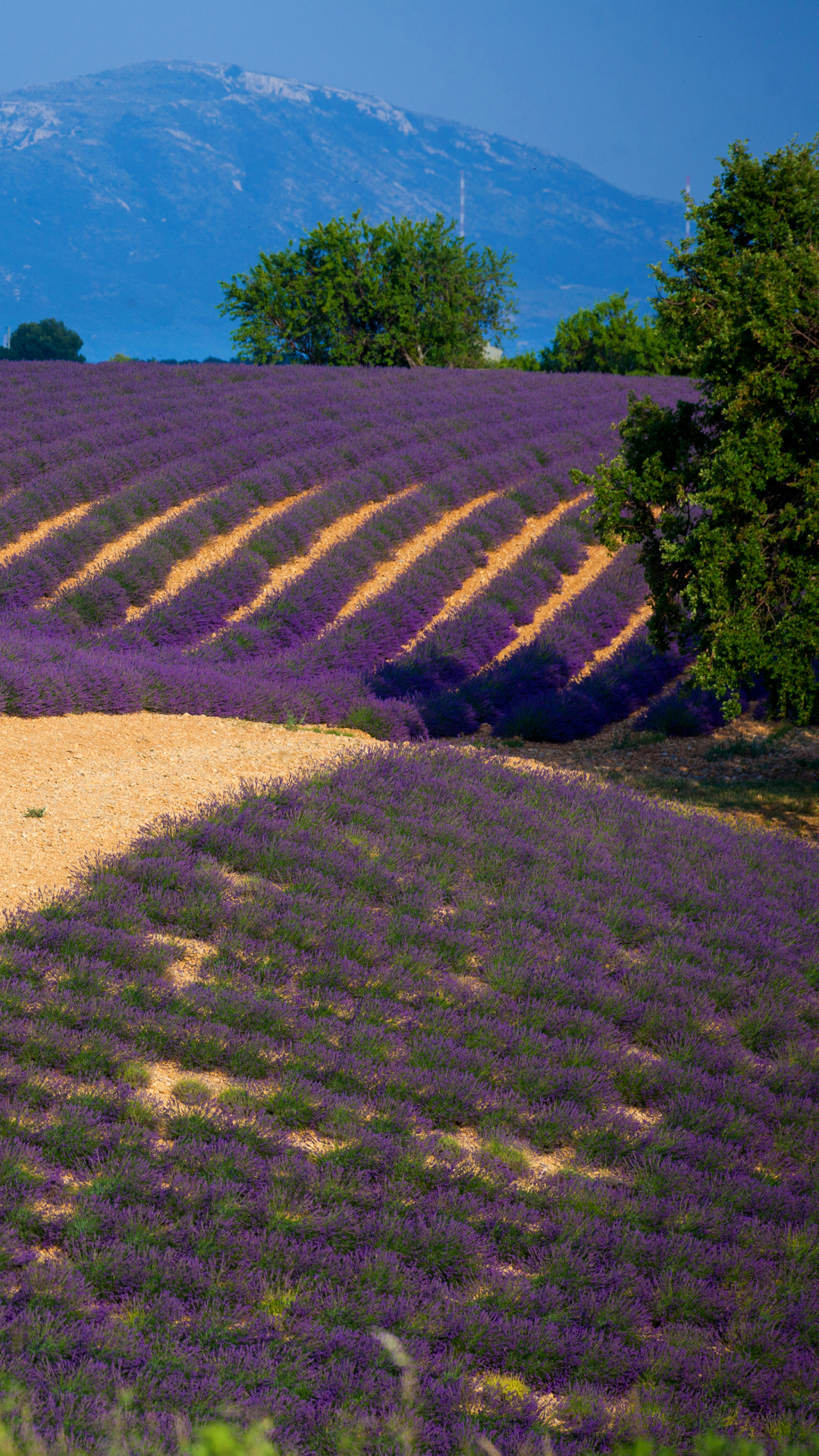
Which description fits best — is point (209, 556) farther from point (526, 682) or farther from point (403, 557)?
point (526, 682)

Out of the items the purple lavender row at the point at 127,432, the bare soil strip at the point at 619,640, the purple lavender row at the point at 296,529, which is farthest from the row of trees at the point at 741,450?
the purple lavender row at the point at 127,432

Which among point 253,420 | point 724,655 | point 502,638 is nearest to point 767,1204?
point 724,655

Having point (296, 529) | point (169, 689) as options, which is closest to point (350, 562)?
point (296, 529)

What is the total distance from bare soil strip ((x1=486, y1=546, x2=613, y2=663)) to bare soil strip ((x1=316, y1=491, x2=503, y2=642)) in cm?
212

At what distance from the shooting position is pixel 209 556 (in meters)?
16.2

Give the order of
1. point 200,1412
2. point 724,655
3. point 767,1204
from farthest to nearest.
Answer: point 724,655 < point 767,1204 < point 200,1412

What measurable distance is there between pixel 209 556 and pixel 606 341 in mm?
41645

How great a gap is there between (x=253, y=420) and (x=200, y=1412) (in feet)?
69.0

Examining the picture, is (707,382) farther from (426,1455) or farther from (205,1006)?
(426,1455)

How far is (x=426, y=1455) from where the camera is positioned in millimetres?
A: 2863

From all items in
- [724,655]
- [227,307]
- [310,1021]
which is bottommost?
[310,1021]

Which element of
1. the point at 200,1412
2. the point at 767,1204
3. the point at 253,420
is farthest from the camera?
the point at 253,420

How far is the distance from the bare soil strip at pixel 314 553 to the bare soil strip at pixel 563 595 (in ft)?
Answer: 9.22

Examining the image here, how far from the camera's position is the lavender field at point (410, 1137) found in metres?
3.16
